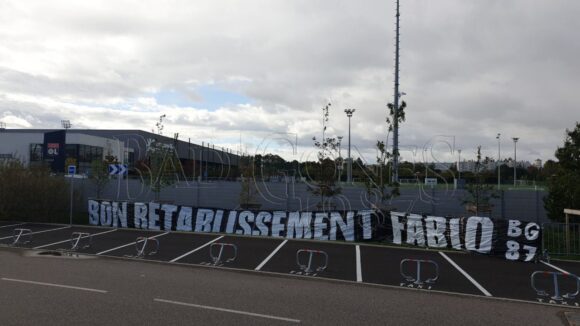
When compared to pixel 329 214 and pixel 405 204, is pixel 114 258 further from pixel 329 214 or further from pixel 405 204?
pixel 405 204

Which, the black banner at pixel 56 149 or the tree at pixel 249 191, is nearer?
the tree at pixel 249 191

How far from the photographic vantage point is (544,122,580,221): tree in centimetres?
2080

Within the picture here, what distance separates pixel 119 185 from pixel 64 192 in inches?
271

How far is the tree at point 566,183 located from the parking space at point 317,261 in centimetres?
991

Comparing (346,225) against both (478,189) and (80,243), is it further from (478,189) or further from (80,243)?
(80,243)

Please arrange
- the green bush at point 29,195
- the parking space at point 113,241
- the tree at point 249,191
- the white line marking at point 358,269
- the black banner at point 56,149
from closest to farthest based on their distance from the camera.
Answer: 1. the white line marking at point 358,269
2. the parking space at point 113,241
3. the green bush at point 29,195
4. the tree at point 249,191
5. the black banner at point 56,149

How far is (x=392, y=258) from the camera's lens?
15758 millimetres

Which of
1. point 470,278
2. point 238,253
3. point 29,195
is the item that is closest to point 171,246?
point 238,253

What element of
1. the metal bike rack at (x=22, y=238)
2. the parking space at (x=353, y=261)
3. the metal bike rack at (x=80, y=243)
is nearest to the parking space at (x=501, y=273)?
the parking space at (x=353, y=261)

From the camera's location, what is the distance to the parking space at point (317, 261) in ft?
42.7

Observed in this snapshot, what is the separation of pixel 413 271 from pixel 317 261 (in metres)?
3.00

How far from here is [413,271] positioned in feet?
43.8

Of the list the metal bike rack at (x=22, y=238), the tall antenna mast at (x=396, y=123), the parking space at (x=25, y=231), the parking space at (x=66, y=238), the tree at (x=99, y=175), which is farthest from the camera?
the tree at (x=99, y=175)

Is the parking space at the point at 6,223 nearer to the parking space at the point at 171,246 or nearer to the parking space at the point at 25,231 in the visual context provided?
the parking space at the point at 25,231
